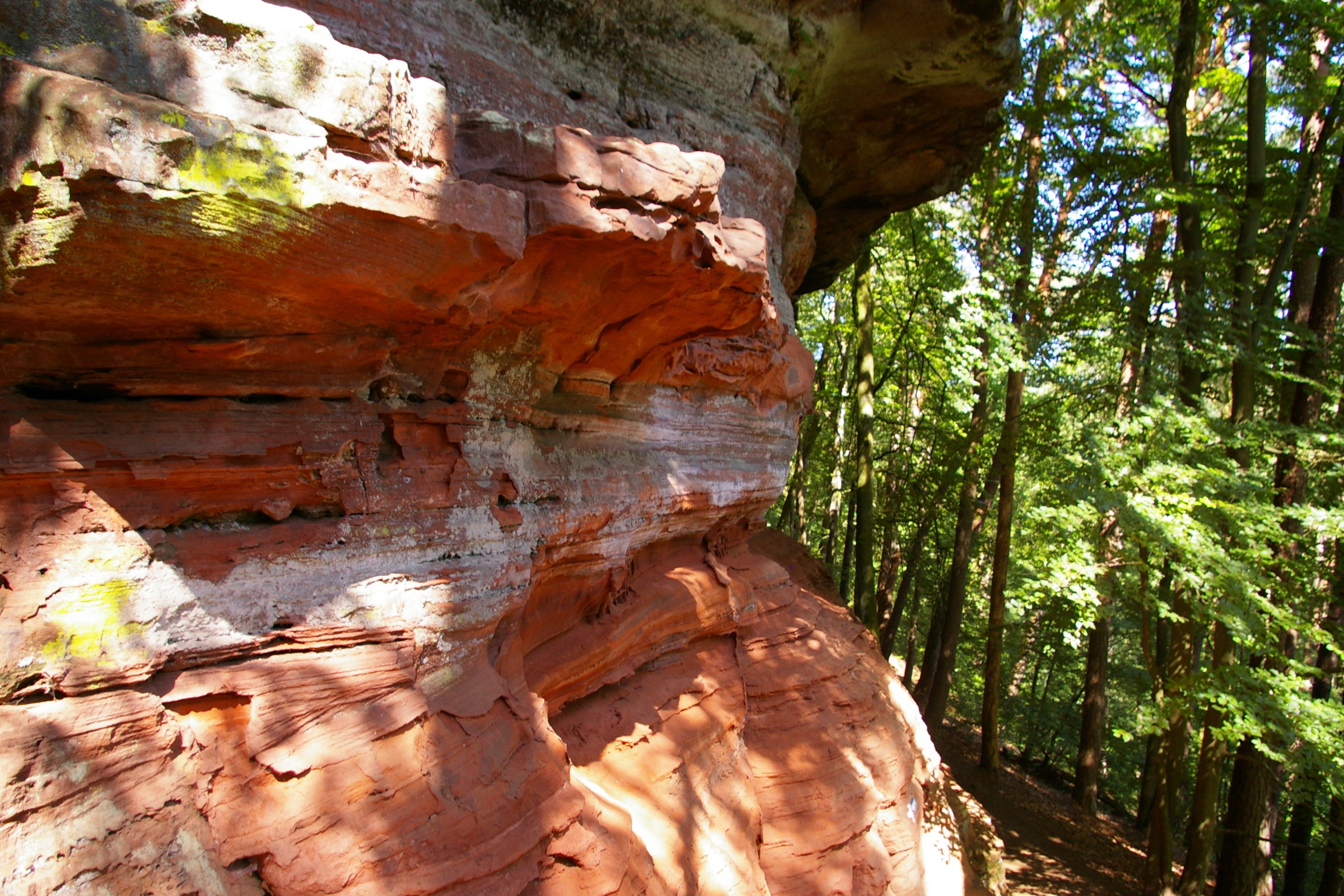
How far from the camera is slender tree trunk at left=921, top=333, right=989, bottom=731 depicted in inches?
452

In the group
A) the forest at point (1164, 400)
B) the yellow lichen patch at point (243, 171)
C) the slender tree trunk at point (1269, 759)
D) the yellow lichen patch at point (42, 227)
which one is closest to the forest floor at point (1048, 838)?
the forest at point (1164, 400)

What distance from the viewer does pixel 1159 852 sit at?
8812 mm

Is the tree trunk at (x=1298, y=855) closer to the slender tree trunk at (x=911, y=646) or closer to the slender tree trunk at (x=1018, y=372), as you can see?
the slender tree trunk at (x=1018, y=372)

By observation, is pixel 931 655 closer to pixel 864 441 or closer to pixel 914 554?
pixel 914 554

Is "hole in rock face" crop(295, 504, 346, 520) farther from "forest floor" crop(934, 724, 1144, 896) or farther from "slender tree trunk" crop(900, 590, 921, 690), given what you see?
Result: "slender tree trunk" crop(900, 590, 921, 690)

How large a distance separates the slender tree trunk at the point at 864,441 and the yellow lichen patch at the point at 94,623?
10.3m

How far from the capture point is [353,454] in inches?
129

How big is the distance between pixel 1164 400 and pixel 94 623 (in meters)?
8.75

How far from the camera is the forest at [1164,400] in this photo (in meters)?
A: 7.30

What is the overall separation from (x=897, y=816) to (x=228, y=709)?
575 centimetres

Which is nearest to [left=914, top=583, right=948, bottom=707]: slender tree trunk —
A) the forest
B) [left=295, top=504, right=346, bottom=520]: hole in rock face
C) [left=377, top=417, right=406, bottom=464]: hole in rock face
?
the forest

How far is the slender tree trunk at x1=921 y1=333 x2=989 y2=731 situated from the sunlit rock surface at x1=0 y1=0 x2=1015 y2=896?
22.6ft

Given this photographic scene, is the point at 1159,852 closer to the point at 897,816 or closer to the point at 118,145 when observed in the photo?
the point at 897,816

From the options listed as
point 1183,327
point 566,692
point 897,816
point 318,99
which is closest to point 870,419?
point 1183,327
